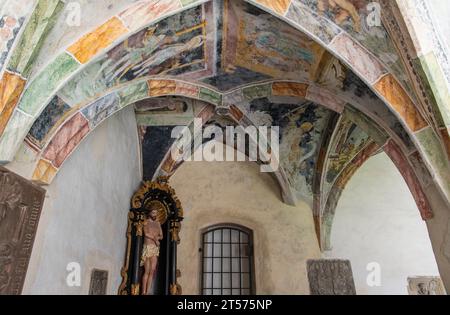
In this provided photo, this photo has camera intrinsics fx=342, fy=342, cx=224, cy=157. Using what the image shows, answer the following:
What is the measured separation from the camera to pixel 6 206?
134 inches

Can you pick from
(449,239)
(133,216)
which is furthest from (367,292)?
(133,216)

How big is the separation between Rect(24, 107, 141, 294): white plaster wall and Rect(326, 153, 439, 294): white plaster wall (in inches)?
200

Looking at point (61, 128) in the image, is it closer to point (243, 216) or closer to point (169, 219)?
point (169, 219)

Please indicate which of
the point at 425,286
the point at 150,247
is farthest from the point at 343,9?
the point at 425,286

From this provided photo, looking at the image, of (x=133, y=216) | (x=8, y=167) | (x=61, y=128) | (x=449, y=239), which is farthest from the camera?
(x=133, y=216)

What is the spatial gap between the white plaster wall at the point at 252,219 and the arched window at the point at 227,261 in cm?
25

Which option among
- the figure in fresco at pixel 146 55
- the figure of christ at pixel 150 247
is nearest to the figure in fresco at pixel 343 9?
the figure in fresco at pixel 146 55

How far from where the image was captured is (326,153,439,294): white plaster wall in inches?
331

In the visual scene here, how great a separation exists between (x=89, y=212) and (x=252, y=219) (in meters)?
4.43

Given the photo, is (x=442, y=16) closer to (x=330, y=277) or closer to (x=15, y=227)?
(x=15, y=227)

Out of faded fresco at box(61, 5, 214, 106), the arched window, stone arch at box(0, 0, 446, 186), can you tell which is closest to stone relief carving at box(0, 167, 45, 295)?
stone arch at box(0, 0, 446, 186)

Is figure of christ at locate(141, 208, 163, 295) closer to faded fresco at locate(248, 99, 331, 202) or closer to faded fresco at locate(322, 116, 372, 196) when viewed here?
faded fresco at locate(248, 99, 331, 202)

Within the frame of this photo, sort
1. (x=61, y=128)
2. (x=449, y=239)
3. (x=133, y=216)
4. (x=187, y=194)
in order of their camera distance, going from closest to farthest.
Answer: (x=449, y=239) < (x=61, y=128) < (x=133, y=216) < (x=187, y=194)

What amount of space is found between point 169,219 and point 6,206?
4.37 m
